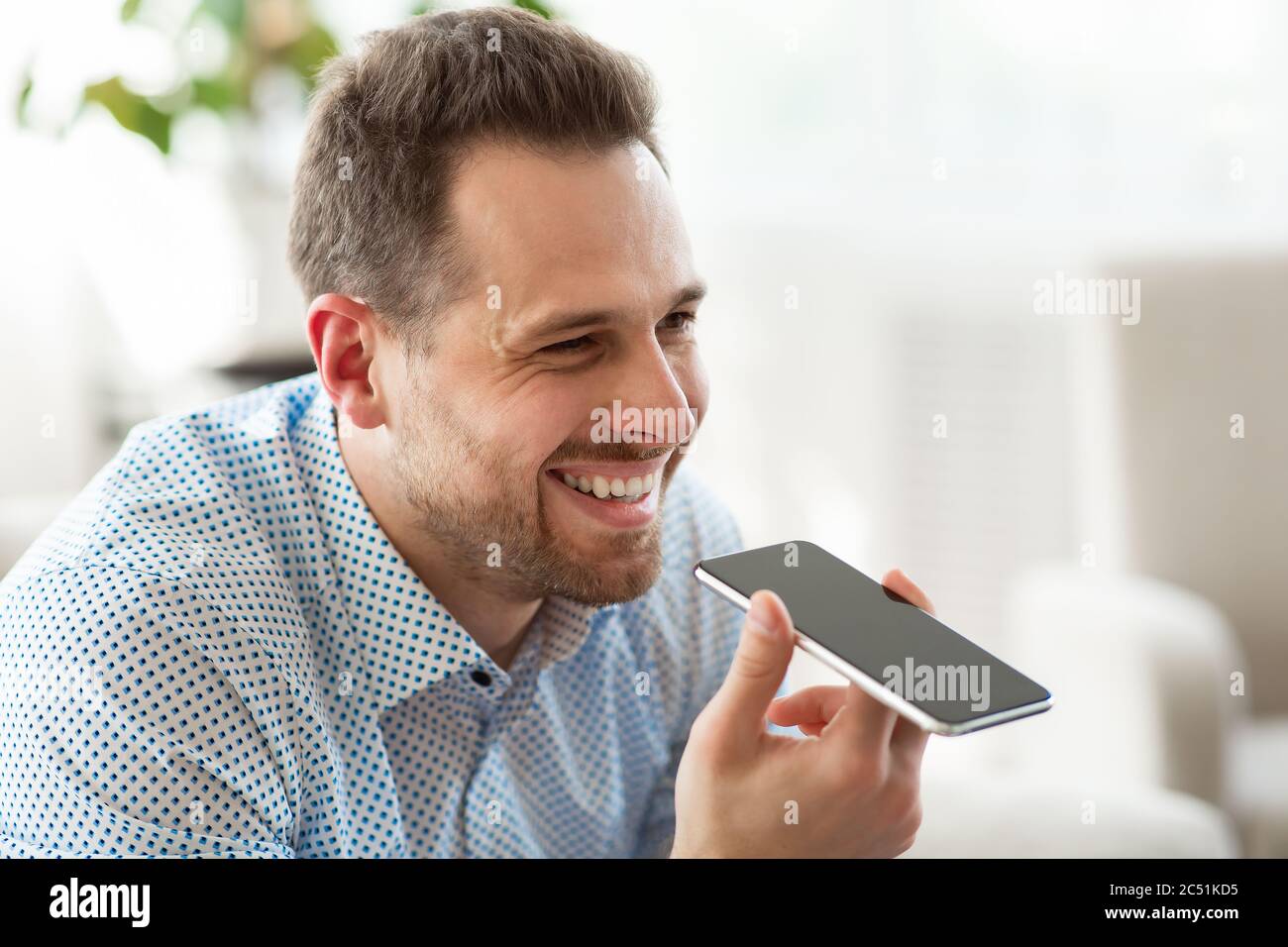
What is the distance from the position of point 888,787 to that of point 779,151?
218 cm

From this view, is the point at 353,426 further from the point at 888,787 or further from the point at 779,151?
the point at 779,151

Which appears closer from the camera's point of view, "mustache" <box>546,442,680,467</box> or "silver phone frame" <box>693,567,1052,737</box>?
"silver phone frame" <box>693,567,1052,737</box>

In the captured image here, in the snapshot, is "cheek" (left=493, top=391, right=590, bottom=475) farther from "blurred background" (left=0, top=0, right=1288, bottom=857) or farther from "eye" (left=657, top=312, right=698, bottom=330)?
"blurred background" (left=0, top=0, right=1288, bottom=857)

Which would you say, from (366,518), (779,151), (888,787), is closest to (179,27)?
(779,151)

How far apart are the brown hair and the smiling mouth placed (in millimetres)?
184

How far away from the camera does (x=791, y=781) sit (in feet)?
2.79

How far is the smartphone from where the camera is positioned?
77 centimetres

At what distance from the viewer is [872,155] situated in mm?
2715

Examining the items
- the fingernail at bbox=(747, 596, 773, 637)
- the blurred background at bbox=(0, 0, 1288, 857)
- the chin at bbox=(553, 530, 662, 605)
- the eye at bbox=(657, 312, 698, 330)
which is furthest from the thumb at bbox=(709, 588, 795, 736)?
the blurred background at bbox=(0, 0, 1288, 857)

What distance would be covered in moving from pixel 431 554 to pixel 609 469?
20 centimetres

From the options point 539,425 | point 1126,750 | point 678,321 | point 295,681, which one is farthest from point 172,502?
point 1126,750

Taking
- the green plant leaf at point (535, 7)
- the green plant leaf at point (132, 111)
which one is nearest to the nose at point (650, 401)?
the green plant leaf at point (535, 7)

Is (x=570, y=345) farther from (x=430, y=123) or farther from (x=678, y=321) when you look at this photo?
(x=430, y=123)

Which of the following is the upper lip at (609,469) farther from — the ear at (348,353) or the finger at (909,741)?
the finger at (909,741)
